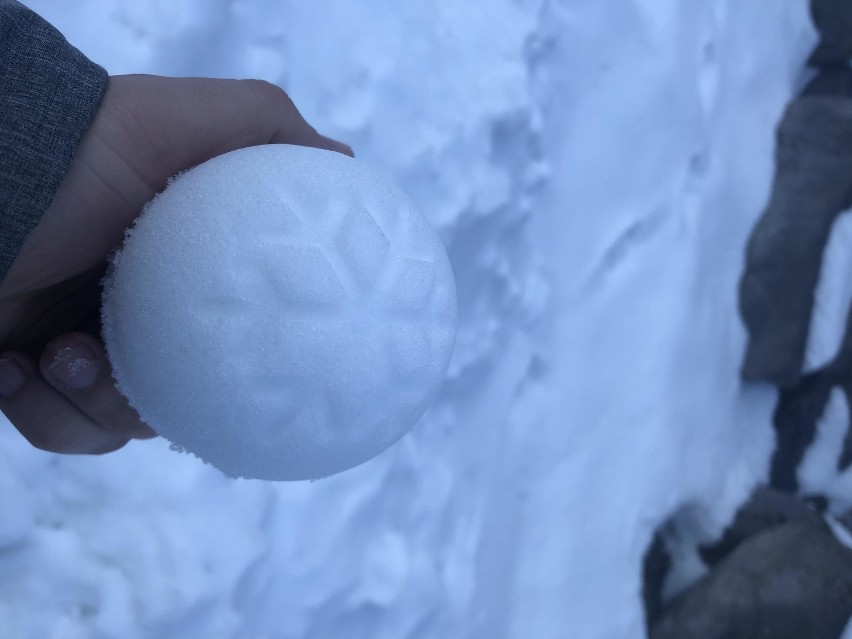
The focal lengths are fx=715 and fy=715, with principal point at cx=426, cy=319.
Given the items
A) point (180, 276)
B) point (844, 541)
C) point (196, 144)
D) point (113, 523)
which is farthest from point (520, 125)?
point (844, 541)

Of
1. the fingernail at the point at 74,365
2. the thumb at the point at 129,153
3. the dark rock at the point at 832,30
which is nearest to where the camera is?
the thumb at the point at 129,153

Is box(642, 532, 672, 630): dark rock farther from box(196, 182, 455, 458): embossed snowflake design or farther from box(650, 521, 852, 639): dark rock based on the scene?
box(196, 182, 455, 458): embossed snowflake design

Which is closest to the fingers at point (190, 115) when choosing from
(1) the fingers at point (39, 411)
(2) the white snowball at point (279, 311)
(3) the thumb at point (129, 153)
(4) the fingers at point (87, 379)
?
(3) the thumb at point (129, 153)

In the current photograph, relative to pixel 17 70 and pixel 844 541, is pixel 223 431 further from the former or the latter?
pixel 844 541

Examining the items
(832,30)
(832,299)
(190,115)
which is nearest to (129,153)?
(190,115)

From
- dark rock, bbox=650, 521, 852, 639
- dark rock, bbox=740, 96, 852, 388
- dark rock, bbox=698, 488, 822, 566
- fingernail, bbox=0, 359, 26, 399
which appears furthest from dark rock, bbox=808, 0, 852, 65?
fingernail, bbox=0, 359, 26, 399

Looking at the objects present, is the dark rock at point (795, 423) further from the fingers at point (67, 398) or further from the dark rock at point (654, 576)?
the fingers at point (67, 398)
